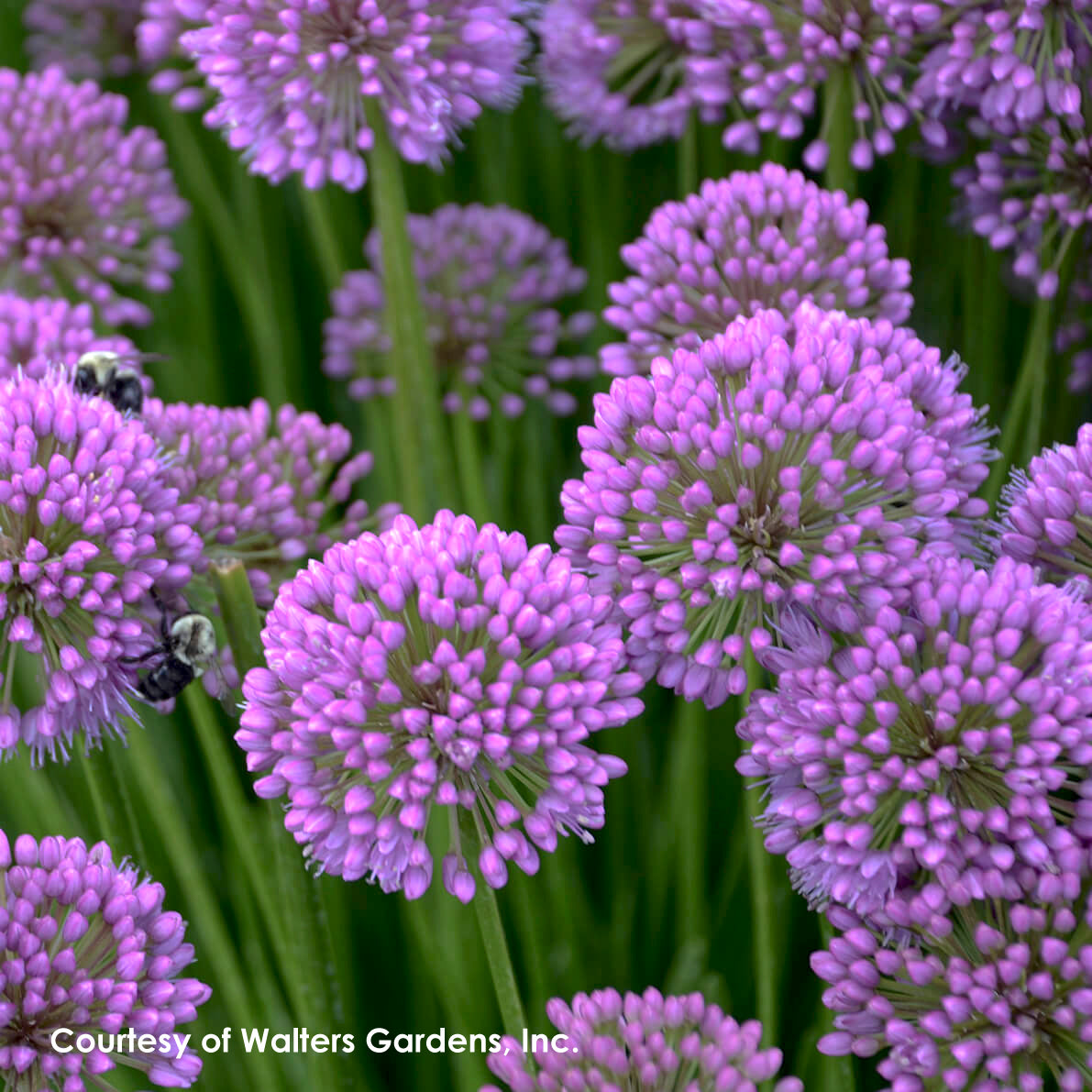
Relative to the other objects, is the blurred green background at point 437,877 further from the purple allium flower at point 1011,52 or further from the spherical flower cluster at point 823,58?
the purple allium flower at point 1011,52

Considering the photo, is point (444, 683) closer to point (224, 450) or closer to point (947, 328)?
point (224, 450)

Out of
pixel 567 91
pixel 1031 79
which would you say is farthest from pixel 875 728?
pixel 567 91

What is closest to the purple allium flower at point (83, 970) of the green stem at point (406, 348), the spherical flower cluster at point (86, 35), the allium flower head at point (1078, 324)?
the green stem at point (406, 348)

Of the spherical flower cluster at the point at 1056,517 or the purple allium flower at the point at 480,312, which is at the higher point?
the purple allium flower at the point at 480,312

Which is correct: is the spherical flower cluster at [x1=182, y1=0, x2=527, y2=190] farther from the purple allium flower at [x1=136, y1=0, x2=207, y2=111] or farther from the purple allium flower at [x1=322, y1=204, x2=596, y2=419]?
the purple allium flower at [x1=322, y1=204, x2=596, y2=419]

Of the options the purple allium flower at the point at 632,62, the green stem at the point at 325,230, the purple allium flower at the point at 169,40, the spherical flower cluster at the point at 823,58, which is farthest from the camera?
the green stem at the point at 325,230

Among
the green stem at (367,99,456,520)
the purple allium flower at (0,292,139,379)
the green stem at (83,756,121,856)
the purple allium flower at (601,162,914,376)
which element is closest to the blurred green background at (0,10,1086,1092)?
the green stem at (83,756,121,856)
